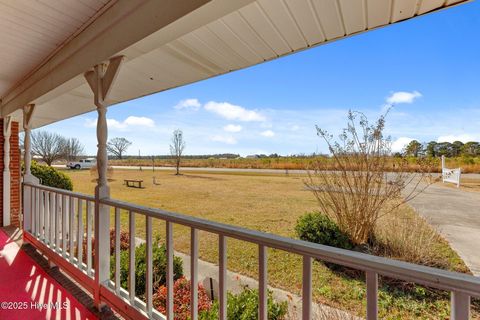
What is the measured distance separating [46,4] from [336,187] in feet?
12.4

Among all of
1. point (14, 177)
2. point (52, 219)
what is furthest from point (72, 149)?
point (52, 219)

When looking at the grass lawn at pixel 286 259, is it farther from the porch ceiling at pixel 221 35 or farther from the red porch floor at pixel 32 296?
the porch ceiling at pixel 221 35

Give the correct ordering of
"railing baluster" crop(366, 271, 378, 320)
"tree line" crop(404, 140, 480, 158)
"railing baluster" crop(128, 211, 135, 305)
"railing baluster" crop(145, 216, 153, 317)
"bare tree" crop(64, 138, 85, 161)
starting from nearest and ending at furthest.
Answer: "railing baluster" crop(366, 271, 378, 320)
"railing baluster" crop(145, 216, 153, 317)
"railing baluster" crop(128, 211, 135, 305)
"tree line" crop(404, 140, 480, 158)
"bare tree" crop(64, 138, 85, 161)

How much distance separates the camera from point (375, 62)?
4.53m

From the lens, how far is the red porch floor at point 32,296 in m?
1.95

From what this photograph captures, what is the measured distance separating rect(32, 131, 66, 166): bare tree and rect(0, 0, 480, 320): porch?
9575 mm

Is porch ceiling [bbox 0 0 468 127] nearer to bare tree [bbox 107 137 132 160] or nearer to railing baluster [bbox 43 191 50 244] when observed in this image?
Result: railing baluster [bbox 43 191 50 244]

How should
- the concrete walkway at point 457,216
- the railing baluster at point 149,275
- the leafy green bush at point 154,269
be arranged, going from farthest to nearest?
1. the concrete walkway at point 457,216
2. the leafy green bush at point 154,269
3. the railing baluster at point 149,275

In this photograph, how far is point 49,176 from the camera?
6.07 metres

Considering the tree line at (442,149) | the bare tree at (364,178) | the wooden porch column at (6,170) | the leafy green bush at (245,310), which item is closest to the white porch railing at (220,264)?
Answer: the leafy green bush at (245,310)

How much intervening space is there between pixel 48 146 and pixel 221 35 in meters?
13.6

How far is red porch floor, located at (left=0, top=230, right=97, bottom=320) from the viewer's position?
195 centimetres

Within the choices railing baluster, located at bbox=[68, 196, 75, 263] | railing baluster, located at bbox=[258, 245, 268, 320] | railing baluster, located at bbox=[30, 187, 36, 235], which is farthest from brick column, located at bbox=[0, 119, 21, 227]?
railing baluster, located at bbox=[258, 245, 268, 320]

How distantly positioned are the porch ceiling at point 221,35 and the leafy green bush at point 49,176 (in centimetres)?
395
